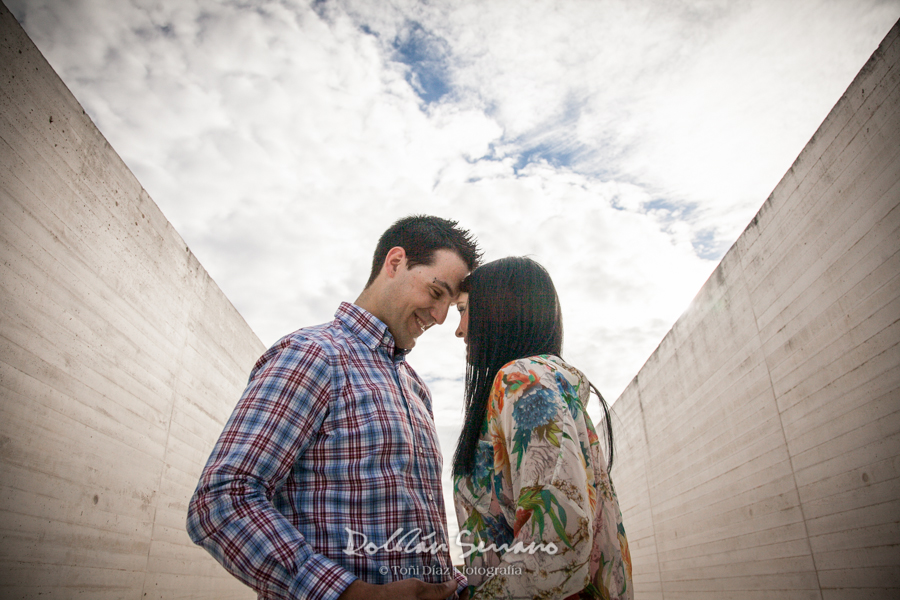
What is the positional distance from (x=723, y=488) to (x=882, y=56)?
3577mm

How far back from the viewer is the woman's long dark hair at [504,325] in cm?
139

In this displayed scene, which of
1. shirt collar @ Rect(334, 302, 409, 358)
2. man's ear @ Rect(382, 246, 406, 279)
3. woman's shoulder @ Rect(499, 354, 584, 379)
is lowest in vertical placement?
woman's shoulder @ Rect(499, 354, 584, 379)

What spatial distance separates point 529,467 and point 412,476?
374mm

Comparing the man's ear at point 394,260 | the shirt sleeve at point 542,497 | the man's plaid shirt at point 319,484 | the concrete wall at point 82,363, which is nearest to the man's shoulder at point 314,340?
the man's plaid shirt at point 319,484

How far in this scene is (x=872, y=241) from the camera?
2.59m

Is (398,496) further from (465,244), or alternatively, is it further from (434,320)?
(465,244)

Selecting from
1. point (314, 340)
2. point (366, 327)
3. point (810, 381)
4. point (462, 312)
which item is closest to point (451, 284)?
point (462, 312)

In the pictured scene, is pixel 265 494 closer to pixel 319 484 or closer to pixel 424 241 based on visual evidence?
pixel 319 484

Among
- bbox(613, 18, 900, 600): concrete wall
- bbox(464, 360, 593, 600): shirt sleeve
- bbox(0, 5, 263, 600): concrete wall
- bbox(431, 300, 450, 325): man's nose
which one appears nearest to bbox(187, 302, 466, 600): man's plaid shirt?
bbox(464, 360, 593, 600): shirt sleeve

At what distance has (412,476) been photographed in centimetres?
129

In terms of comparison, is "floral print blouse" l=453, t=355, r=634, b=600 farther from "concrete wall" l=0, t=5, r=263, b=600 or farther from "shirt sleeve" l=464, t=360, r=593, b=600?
"concrete wall" l=0, t=5, r=263, b=600

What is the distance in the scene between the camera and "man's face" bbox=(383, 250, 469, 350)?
5.63 ft

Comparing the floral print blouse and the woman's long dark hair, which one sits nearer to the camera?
the floral print blouse

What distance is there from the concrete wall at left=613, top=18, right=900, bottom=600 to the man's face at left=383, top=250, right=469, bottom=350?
231cm
